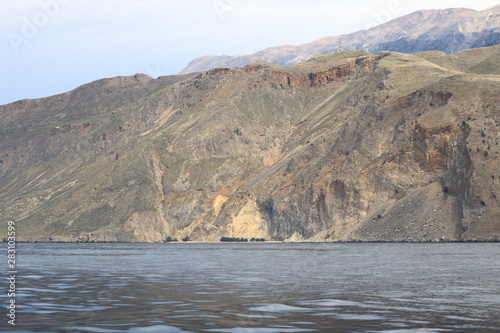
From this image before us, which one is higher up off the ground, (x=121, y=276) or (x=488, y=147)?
(x=488, y=147)

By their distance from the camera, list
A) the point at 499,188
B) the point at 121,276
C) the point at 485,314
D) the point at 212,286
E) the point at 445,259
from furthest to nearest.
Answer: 1. the point at 499,188
2. the point at 445,259
3. the point at 121,276
4. the point at 212,286
5. the point at 485,314

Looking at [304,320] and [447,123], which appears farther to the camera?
[447,123]

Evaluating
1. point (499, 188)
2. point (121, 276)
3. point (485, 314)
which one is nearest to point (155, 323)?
point (485, 314)

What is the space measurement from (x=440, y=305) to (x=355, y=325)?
11427 mm

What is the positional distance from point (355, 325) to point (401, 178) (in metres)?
160

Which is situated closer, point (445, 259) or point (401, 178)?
point (445, 259)

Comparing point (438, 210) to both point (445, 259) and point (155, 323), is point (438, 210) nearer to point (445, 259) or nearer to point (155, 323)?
point (445, 259)

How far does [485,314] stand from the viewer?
4312 centimetres

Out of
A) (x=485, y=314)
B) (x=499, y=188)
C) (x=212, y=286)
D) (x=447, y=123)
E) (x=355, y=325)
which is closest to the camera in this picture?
(x=355, y=325)

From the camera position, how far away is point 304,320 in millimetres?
40156

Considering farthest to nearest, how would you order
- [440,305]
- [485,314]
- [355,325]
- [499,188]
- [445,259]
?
1. [499,188]
2. [445,259]
3. [440,305]
4. [485,314]
5. [355,325]

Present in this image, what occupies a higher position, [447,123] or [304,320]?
[447,123]

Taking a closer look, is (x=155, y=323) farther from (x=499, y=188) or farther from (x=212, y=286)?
(x=499, y=188)

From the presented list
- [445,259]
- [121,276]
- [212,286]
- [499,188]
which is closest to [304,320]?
[212,286]
